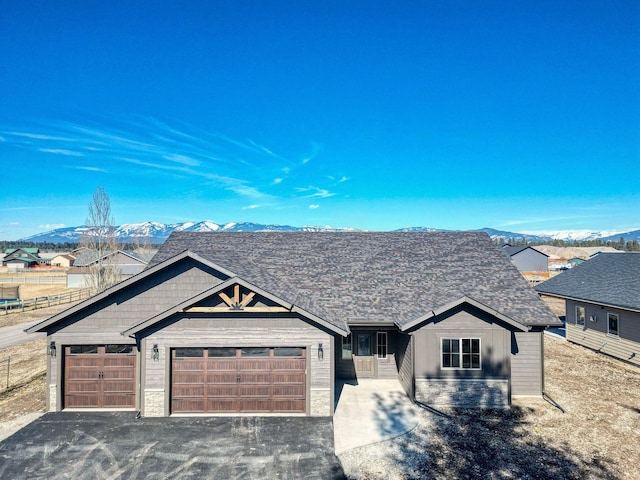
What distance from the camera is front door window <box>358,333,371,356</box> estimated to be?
1521 cm

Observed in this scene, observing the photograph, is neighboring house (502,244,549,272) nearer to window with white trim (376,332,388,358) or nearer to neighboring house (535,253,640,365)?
neighboring house (535,253,640,365)

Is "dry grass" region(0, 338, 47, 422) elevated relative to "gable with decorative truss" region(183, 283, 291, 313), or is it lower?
lower

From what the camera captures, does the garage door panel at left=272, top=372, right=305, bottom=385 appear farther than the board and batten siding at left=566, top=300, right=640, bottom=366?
No

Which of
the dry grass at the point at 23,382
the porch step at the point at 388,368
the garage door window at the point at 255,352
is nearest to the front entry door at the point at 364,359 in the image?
the porch step at the point at 388,368

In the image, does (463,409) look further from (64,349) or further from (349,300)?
(64,349)

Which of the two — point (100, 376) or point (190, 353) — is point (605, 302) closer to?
point (190, 353)

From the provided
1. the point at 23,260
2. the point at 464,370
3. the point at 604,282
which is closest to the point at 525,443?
the point at 464,370

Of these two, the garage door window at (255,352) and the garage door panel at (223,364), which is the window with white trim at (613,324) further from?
the garage door panel at (223,364)

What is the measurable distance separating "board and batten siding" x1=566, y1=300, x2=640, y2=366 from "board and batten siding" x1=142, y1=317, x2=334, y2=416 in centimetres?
1502

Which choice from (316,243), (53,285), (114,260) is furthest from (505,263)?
(53,285)

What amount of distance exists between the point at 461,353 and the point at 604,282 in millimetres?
13277

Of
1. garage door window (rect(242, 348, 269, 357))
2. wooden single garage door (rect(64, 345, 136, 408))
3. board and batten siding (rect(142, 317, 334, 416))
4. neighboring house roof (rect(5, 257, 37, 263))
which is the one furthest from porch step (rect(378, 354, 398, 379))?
neighboring house roof (rect(5, 257, 37, 263))

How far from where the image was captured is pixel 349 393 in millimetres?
13672

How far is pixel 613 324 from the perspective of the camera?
18328 millimetres
